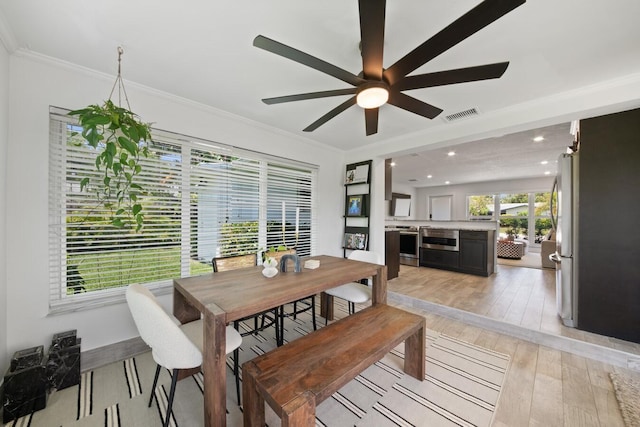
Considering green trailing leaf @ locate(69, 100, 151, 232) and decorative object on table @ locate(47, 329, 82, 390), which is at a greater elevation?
green trailing leaf @ locate(69, 100, 151, 232)

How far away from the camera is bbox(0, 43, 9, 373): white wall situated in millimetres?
1632

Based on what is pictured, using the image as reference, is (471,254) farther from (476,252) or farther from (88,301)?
(88,301)

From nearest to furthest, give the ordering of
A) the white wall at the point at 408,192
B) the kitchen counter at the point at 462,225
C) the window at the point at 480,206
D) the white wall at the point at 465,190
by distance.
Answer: the kitchen counter at the point at 462,225, the white wall at the point at 465,190, the window at the point at 480,206, the white wall at the point at 408,192

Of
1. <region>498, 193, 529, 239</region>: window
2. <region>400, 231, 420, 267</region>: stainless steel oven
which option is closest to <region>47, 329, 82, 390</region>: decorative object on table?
<region>400, 231, 420, 267</region>: stainless steel oven

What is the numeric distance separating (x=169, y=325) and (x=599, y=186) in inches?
157

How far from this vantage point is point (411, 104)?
183 centimetres

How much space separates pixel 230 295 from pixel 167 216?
145cm

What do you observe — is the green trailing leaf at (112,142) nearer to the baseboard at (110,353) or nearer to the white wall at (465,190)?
the baseboard at (110,353)

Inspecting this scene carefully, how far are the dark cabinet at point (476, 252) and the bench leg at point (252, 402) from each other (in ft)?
16.6

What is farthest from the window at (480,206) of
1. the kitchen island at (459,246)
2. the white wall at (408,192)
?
the kitchen island at (459,246)

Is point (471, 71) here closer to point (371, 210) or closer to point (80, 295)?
point (371, 210)

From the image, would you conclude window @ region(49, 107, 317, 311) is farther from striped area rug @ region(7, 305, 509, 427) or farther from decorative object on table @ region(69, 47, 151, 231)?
striped area rug @ region(7, 305, 509, 427)

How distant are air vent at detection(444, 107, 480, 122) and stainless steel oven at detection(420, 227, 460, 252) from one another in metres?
3.06

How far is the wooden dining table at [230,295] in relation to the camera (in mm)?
1234
